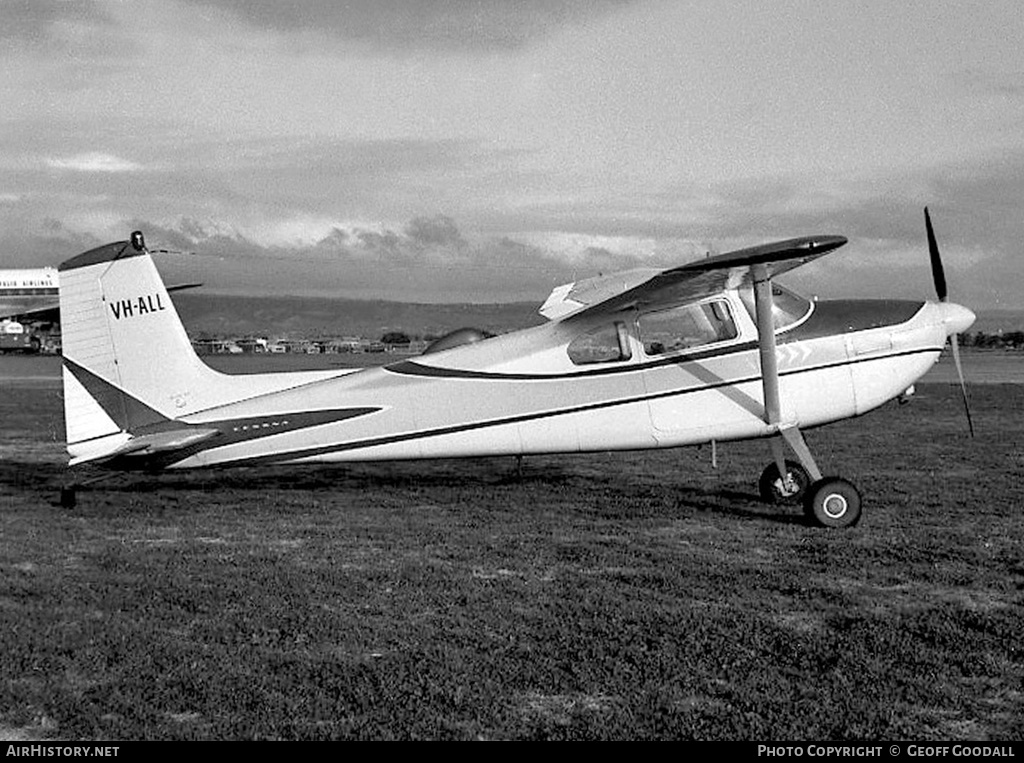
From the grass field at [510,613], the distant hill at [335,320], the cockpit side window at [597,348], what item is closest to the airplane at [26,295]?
the grass field at [510,613]

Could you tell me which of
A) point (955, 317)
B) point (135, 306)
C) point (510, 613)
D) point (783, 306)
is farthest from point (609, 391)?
point (135, 306)

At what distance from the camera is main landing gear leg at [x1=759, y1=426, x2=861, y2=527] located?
936cm

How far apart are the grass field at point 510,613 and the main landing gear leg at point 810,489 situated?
15.2 inches

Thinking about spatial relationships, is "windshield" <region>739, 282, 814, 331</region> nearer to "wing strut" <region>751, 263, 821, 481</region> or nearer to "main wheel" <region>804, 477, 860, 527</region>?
"wing strut" <region>751, 263, 821, 481</region>

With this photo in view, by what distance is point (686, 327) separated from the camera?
10.5 meters

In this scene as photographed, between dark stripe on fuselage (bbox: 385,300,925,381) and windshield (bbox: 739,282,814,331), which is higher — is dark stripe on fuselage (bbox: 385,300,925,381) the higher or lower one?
the lower one

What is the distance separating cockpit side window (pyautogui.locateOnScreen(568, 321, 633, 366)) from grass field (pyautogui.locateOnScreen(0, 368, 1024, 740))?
1.58 m

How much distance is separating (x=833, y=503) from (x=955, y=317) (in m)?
2.91

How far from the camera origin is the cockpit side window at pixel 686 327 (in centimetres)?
1047

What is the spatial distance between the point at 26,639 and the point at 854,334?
8094 mm

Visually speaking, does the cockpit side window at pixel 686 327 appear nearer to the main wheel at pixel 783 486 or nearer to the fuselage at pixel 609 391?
the fuselage at pixel 609 391

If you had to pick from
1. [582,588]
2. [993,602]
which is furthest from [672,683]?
[993,602]

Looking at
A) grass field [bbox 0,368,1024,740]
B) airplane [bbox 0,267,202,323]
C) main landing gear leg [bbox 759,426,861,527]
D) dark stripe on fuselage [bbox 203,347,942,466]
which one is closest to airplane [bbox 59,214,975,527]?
dark stripe on fuselage [bbox 203,347,942,466]
